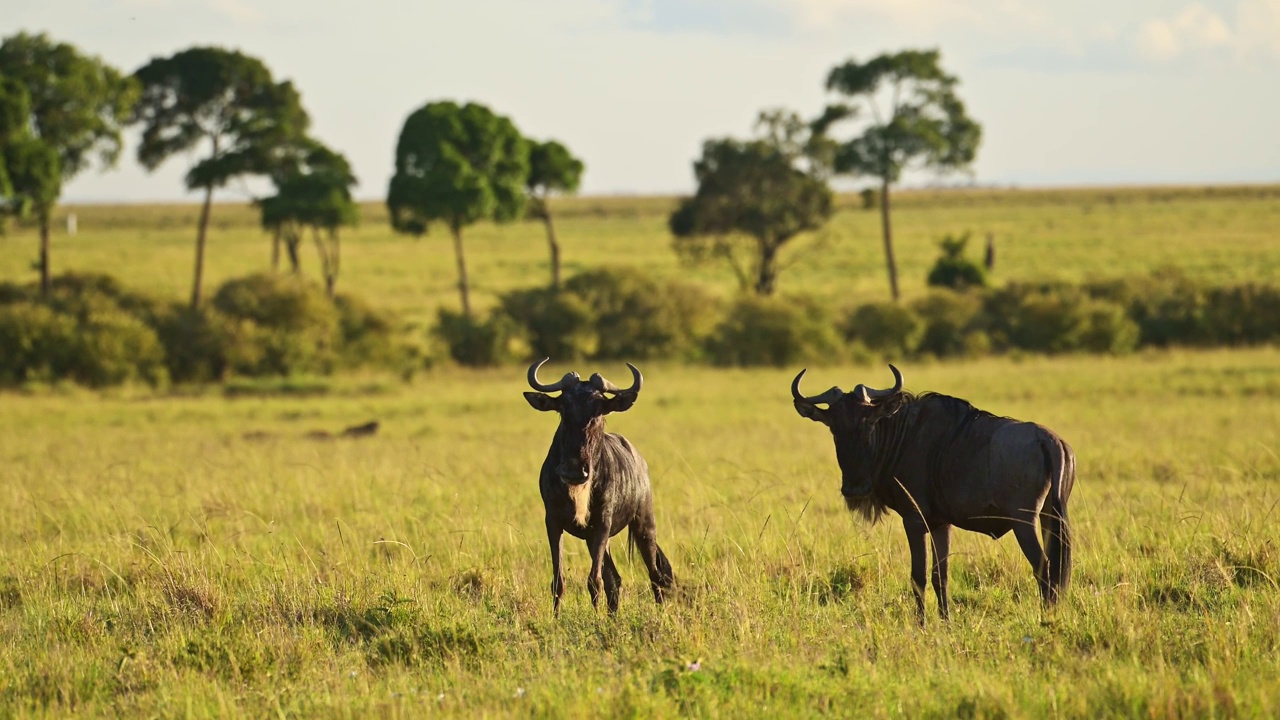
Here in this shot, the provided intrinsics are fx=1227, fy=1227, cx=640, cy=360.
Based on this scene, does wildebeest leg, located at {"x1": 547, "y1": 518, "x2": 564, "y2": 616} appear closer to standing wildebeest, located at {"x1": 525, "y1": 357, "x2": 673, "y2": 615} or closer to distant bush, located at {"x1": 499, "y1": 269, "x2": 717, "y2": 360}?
standing wildebeest, located at {"x1": 525, "y1": 357, "x2": 673, "y2": 615}

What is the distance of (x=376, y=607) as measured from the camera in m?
7.29

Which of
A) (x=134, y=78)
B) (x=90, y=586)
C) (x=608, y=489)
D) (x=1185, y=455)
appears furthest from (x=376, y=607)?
(x=134, y=78)

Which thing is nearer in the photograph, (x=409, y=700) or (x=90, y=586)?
(x=409, y=700)

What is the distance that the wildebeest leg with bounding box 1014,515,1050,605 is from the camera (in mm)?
7141

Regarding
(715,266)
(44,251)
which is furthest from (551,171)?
(715,266)

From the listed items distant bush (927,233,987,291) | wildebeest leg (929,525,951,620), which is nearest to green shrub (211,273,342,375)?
distant bush (927,233,987,291)

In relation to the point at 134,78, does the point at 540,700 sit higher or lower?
lower

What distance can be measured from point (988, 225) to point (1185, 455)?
8585 cm

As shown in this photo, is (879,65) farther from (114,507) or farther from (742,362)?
(114,507)

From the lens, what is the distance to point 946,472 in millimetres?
7453

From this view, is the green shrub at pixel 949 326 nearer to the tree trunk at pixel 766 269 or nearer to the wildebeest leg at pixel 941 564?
the tree trunk at pixel 766 269

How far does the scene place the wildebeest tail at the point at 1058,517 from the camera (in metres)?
7.13

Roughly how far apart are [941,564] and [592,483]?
2189mm

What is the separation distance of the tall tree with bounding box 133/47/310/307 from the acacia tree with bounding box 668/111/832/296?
54.5 ft
